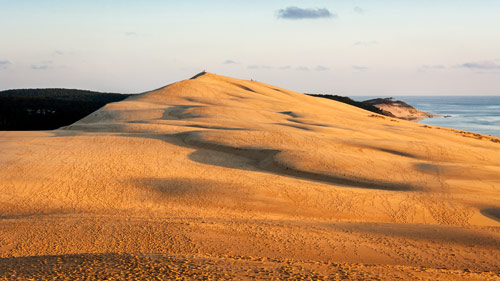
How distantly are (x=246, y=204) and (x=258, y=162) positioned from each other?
17.2 feet

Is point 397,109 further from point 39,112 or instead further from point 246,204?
point 246,204

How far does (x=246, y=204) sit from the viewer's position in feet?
42.5

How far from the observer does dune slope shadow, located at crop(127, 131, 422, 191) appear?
51.0 ft

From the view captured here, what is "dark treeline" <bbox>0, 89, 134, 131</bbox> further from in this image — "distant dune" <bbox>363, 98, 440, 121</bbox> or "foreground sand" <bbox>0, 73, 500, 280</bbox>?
"distant dune" <bbox>363, 98, 440, 121</bbox>

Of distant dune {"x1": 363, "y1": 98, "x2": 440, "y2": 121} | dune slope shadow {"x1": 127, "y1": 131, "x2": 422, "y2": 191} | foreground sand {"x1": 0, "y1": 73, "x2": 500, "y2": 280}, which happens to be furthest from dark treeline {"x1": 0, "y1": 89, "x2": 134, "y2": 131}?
distant dune {"x1": 363, "y1": 98, "x2": 440, "y2": 121}

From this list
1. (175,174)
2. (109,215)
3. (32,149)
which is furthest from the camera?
(32,149)

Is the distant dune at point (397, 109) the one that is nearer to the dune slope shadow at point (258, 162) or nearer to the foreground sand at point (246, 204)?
the foreground sand at point (246, 204)

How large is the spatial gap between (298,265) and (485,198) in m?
9.15

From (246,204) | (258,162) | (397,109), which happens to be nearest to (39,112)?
(258,162)

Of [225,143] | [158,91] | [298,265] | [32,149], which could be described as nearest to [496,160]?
[225,143]

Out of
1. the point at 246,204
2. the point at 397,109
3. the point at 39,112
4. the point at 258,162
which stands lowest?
the point at 246,204

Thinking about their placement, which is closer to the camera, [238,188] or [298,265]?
[298,265]

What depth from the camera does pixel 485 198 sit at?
1403cm

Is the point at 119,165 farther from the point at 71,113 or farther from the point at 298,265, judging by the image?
the point at 71,113
